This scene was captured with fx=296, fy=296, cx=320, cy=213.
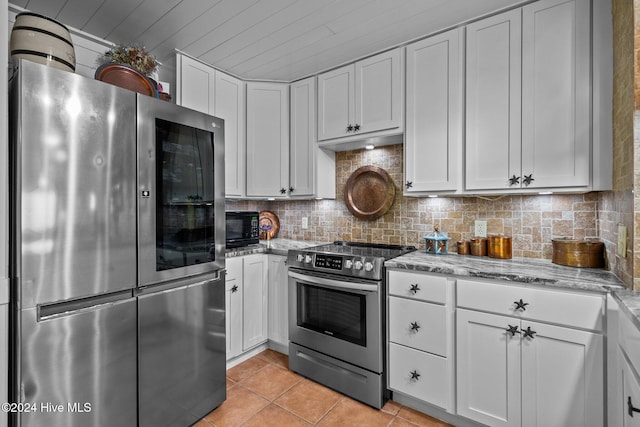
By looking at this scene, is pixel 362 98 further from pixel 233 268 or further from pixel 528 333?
pixel 528 333

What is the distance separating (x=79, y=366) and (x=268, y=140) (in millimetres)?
2133

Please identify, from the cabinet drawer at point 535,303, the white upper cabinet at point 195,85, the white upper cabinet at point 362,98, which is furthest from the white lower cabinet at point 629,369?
the white upper cabinet at point 195,85

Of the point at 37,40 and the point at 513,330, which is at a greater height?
the point at 37,40

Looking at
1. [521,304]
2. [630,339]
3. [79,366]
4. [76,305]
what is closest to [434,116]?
[521,304]

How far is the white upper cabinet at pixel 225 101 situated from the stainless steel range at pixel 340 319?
0.92 m

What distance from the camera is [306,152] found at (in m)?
2.74

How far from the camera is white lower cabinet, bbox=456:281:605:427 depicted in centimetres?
139

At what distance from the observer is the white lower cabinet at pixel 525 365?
139 centimetres

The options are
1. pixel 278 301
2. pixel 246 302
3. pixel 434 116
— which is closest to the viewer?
pixel 434 116

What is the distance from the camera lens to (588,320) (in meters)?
1.38

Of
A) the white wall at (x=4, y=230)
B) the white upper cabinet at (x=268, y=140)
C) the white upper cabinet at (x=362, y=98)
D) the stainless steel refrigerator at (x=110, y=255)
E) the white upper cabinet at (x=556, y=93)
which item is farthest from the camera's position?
the white upper cabinet at (x=268, y=140)

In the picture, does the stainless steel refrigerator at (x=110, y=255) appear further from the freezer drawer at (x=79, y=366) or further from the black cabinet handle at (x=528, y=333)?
the black cabinet handle at (x=528, y=333)

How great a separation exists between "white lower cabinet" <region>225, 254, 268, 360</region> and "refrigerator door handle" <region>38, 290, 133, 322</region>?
0.91 metres

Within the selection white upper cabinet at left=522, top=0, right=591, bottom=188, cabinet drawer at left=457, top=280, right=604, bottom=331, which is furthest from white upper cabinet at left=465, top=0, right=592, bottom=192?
cabinet drawer at left=457, top=280, right=604, bottom=331
